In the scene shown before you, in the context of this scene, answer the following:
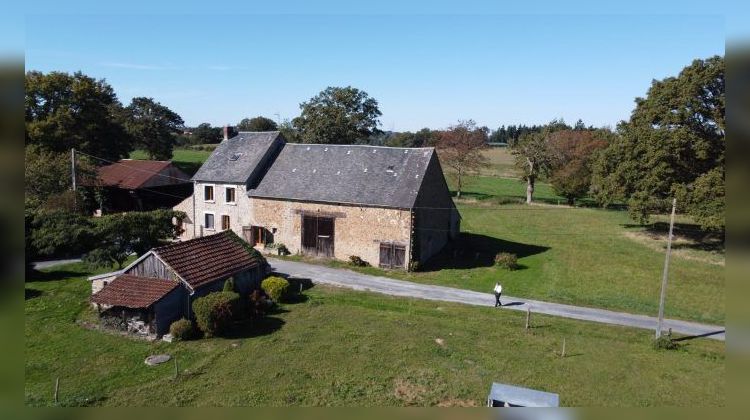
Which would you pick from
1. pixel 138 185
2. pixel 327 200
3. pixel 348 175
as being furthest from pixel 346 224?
pixel 138 185

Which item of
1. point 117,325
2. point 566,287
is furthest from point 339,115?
point 117,325

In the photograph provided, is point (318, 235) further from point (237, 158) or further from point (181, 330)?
point (181, 330)

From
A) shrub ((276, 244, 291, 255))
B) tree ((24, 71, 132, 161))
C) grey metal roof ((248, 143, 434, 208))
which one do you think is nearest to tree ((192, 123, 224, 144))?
tree ((24, 71, 132, 161))

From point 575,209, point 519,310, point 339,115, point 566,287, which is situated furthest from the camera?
point 339,115

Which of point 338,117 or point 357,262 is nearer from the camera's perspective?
point 357,262

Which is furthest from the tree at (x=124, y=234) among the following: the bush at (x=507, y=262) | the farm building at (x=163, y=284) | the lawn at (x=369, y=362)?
the bush at (x=507, y=262)
